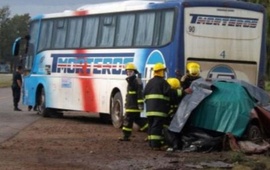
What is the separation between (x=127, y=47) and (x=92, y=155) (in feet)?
22.8

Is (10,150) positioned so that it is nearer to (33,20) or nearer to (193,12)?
(193,12)

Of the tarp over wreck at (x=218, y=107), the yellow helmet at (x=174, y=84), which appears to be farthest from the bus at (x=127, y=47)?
the tarp over wreck at (x=218, y=107)

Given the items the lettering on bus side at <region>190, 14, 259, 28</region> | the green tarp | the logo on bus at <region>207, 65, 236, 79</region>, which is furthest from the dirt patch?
the lettering on bus side at <region>190, 14, 259, 28</region>

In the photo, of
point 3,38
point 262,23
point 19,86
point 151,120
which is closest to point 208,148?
point 151,120

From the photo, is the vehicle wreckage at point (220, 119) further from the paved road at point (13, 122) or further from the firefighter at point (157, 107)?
the paved road at point (13, 122)

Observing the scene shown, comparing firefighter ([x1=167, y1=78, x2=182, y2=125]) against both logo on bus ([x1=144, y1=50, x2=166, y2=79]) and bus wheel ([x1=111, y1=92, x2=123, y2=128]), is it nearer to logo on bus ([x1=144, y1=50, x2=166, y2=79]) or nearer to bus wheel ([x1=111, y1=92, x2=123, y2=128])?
logo on bus ([x1=144, y1=50, x2=166, y2=79])

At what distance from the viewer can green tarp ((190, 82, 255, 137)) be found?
51.0 feet

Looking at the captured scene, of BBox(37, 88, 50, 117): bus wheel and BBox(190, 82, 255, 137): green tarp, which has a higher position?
BBox(190, 82, 255, 137): green tarp

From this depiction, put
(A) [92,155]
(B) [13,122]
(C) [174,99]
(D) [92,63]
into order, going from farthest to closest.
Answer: (B) [13,122]
(D) [92,63]
(C) [174,99]
(A) [92,155]

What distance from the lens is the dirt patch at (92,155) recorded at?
13391 millimetres

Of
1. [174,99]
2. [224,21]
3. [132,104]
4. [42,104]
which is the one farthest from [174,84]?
[42,104]

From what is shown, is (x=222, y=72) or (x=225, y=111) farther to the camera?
(x=222, y=72)

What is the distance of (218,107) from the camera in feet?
52.0

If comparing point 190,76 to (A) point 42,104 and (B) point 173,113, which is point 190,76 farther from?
(A) point 42,104
